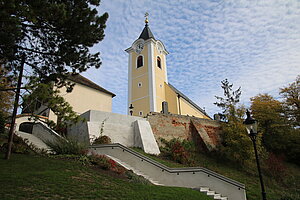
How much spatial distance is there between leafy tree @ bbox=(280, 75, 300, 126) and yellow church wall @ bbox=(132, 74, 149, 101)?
15979 millimetres

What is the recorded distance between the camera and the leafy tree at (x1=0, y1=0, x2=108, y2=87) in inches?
291

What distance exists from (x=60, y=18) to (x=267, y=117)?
20.0 meters

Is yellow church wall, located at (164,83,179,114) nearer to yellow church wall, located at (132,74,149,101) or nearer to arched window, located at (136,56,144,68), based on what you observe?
yellow church wall, located at (132,74,149,101)

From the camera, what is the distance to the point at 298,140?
67.4ft

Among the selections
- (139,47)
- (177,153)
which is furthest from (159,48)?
(177,153)

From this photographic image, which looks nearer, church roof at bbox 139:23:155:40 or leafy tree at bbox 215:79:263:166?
leafy tree at bbox 215:79:263:166

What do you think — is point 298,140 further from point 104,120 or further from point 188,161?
point 104,120

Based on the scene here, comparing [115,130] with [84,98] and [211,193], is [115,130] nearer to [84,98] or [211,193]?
[211,193]

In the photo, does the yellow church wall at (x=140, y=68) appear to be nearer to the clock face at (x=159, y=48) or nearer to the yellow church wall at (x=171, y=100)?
the clock face at (x=159, y=48)

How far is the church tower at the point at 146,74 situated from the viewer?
29453mm

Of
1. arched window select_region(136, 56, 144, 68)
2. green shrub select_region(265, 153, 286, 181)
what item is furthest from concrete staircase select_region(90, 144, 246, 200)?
arched window select_region(136, 56, 144, 68)

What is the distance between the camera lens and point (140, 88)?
31156mm

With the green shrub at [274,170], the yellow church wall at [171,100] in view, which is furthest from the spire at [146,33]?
the green shrub at [274,170]

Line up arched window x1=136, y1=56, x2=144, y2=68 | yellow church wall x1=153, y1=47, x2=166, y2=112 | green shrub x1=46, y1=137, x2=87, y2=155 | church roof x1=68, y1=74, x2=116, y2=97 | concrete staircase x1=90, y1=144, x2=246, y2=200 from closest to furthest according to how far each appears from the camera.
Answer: concrete staircase x1=90, y1=144, x2=246, y2=200 → green shrub x1=46, y1=137, x2=87, y2=155 → church roof x1=68, y1=74, x2=116, y2=97 → yellow church wall x1=153, y1=47, x2=166, y2=112 → arched window x1=136, y1=56, x2=144, y2=68
